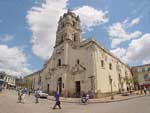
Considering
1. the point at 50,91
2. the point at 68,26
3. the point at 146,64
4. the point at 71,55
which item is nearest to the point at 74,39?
the point at 68,26

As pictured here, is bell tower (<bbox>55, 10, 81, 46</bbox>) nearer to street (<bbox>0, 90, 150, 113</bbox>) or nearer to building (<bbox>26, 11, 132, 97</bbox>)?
building (<bbox>26, 11, 132, 97</bbox>)

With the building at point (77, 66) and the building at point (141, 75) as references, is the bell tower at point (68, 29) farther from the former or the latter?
the building at point (141, 75)

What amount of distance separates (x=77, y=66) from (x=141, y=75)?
108 feet

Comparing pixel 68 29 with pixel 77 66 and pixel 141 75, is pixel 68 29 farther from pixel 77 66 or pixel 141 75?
pixel 141 75

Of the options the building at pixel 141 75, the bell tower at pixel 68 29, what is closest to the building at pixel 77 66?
the bell tower at pixel 68 29

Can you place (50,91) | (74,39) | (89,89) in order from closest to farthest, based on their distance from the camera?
(89,89) → (50,91) → (74,39)

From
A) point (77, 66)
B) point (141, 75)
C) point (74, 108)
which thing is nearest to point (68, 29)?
point (77, 66)

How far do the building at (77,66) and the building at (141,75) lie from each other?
14.1 m

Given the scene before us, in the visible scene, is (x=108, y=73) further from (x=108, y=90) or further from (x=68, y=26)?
(x=68, y=26)

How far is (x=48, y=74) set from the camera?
45781 mm

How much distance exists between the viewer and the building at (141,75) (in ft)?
198

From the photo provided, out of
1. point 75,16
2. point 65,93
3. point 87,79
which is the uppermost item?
point 75,16

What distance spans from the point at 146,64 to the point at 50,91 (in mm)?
37143

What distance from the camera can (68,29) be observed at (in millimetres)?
44125
